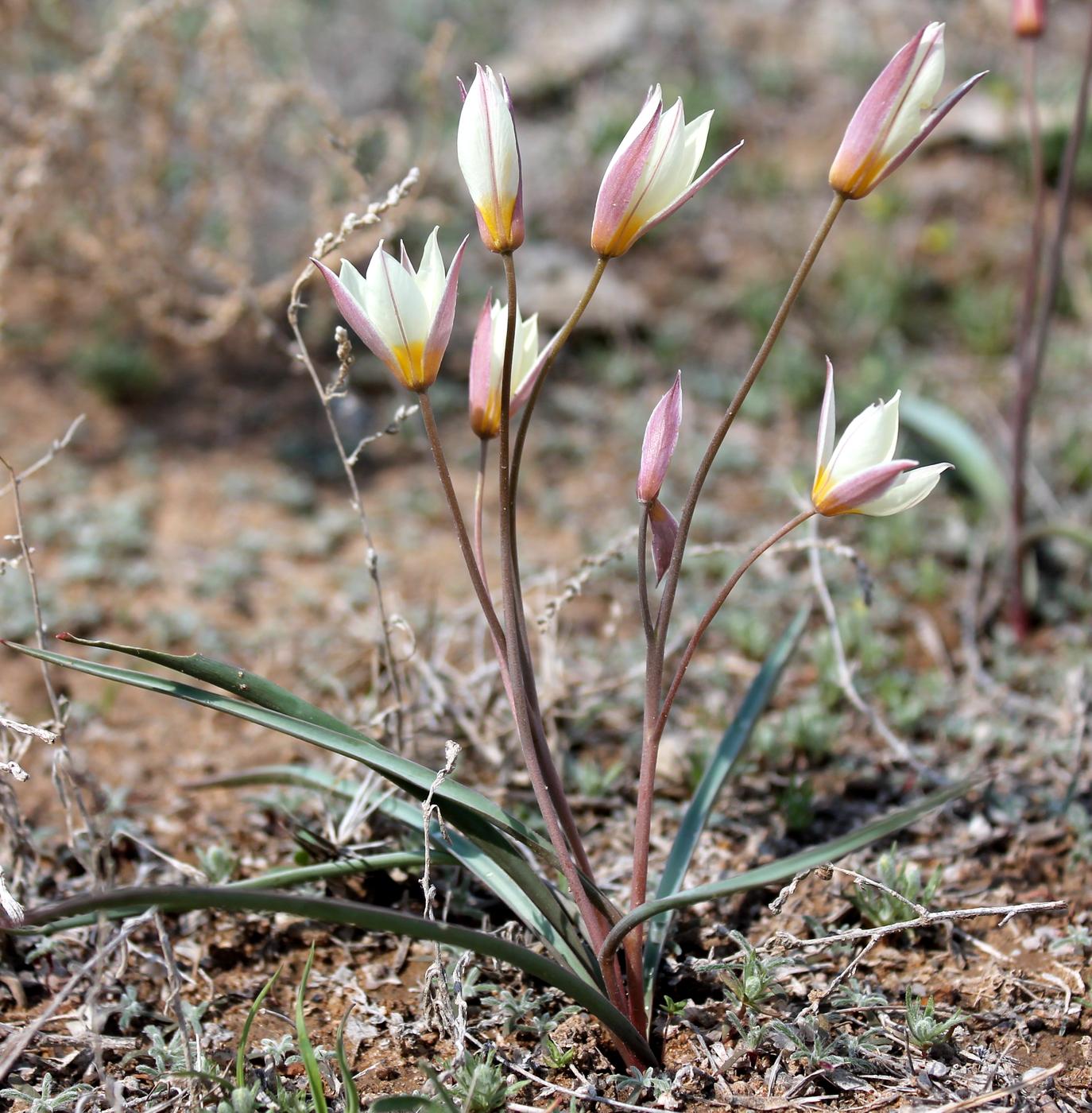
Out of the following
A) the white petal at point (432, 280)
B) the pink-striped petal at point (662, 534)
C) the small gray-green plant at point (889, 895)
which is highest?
the white petal at point (432, 280)

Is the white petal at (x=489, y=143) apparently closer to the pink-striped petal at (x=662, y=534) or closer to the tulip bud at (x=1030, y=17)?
the pink-striped petal at (x=662, y=534)

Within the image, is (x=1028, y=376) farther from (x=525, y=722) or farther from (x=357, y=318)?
(x=357, y=318)

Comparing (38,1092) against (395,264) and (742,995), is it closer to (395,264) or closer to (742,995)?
(742,995)

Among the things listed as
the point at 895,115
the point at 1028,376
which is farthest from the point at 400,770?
the point at 1028,376

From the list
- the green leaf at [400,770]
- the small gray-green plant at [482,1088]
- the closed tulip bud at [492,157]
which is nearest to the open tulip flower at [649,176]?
the closed tulip bud at [492,157]

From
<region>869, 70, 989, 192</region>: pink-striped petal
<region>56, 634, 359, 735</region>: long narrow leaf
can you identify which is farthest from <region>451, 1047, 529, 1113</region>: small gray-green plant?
<region>869, 70, 989, 192</region>: pink-striped petal
